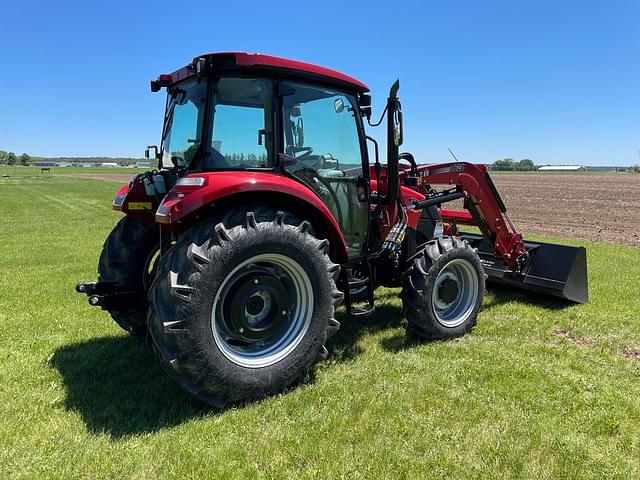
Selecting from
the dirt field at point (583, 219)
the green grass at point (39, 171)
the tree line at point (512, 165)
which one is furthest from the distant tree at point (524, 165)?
the dirt field at point (583, 219)

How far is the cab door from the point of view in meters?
4.14

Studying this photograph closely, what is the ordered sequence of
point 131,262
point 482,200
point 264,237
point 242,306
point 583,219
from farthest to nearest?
point 583,219
point 482,200
point 131,262
point 242,306
point 264,237

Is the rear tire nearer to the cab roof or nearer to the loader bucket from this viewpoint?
the loader bucket

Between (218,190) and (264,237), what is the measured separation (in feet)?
1.50

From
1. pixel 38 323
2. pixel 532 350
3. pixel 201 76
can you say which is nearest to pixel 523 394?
pixel 532 350

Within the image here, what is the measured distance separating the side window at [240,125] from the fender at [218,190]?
0.19 metres

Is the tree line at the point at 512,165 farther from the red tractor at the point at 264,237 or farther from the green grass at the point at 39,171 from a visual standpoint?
the red tractor at the point at 264,237

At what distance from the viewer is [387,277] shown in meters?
5.30

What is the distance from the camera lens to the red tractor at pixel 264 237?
340cm

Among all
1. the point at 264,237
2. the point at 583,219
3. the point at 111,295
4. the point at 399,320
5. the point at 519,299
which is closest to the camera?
the point at 264,237

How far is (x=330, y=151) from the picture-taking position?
4.49m

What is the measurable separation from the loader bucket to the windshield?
13.9 feet

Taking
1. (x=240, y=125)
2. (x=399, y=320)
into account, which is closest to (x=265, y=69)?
(x=240, y=125)

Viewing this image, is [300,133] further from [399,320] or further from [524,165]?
[524,165]
